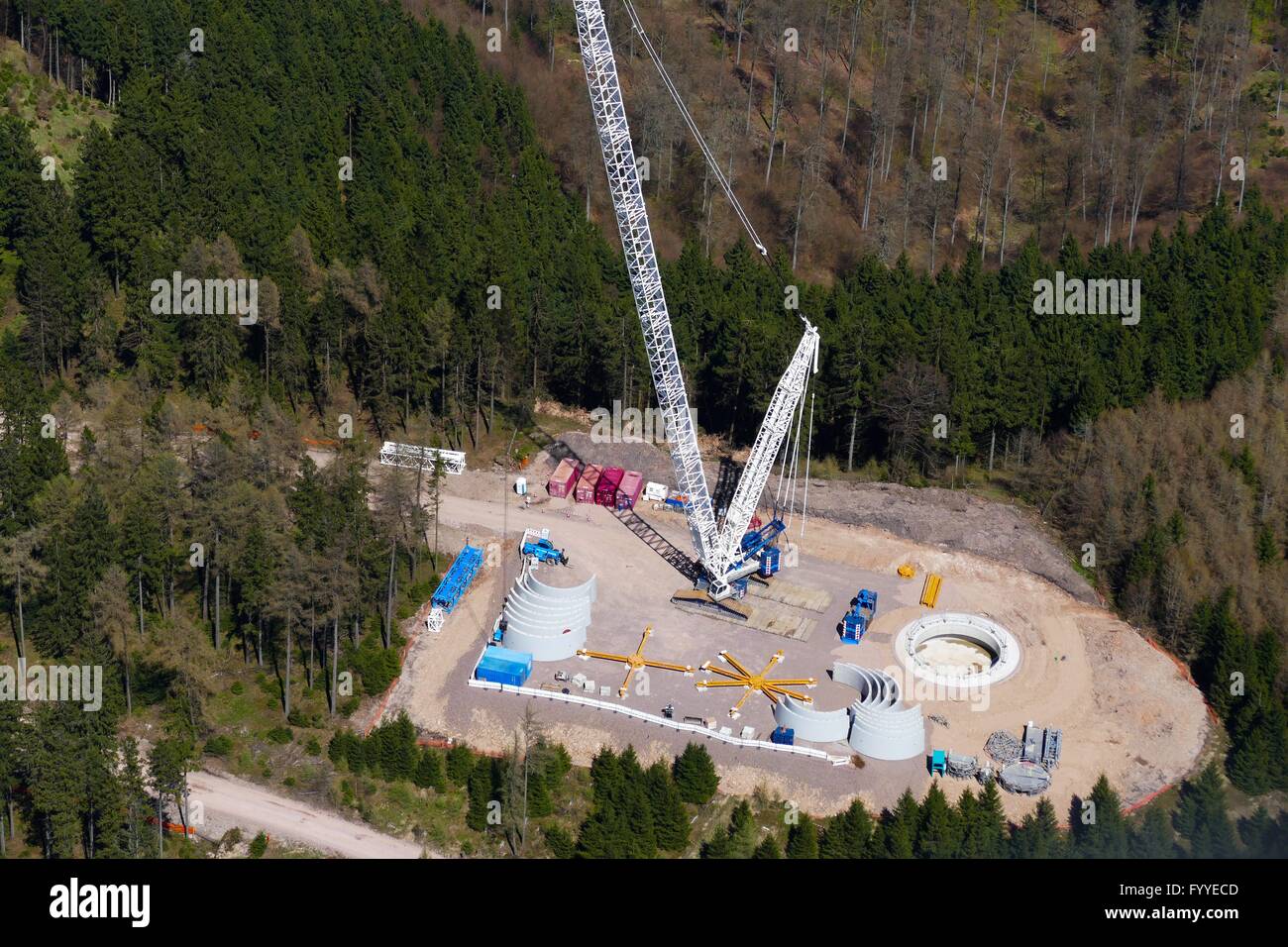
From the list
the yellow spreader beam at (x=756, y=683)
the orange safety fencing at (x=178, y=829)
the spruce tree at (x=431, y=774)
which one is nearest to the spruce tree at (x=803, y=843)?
the yellow spreader beam at (x=756, y=683)

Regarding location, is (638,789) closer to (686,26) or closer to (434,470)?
(434,470)

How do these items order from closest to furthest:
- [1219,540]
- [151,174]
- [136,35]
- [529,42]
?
[1219,540]
[151,174]
[136,35]
[529,42]

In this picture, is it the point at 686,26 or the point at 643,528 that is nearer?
the point at 643,528

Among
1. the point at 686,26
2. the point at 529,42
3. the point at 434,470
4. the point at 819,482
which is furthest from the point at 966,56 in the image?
the point at 434,470

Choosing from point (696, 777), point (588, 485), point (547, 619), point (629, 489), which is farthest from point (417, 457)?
point (696, 777)

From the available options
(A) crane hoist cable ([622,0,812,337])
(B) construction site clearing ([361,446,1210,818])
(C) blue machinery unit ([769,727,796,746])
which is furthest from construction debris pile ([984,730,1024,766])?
(A) crane hoist cable ([622,0,812,337])

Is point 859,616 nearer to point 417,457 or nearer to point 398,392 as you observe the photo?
point 417,457

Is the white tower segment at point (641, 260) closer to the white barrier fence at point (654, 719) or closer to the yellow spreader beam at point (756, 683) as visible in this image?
the yellow spreader beam at point (756, 683)
